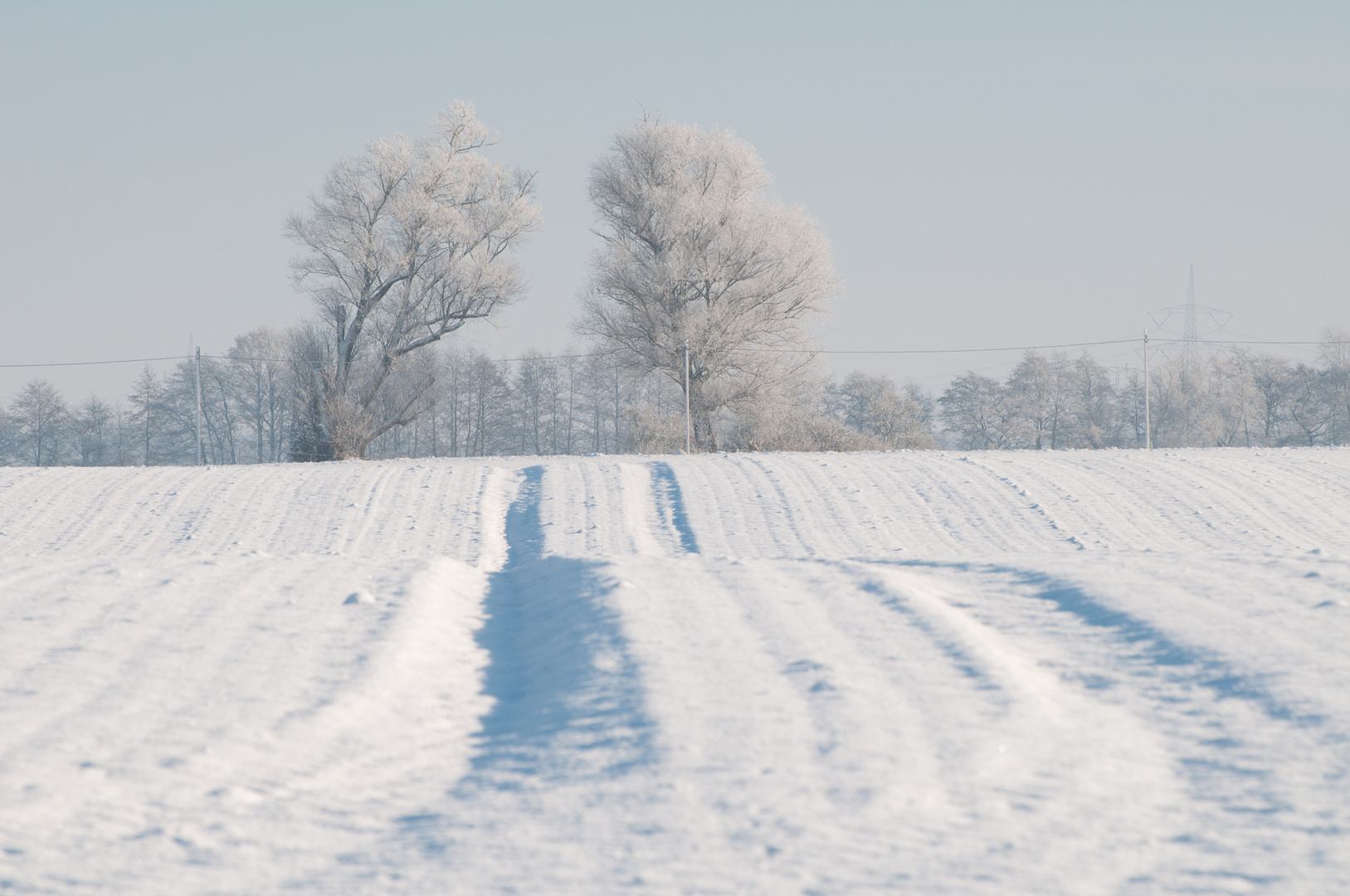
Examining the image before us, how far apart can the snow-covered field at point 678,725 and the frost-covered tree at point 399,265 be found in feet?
71.3

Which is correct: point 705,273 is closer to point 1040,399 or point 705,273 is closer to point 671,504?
point 671,504

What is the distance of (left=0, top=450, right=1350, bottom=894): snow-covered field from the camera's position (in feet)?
9.43

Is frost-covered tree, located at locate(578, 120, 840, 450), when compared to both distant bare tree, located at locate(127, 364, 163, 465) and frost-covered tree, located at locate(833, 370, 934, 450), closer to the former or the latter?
frost-covered tree, located at locate(833, 370, 934, 450)

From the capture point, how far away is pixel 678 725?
3764mm

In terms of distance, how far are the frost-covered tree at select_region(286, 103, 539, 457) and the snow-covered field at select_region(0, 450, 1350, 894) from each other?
21739 millimetres

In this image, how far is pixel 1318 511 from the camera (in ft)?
35.3

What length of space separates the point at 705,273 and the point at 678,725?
80.1 feet

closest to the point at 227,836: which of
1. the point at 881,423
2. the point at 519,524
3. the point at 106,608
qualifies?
the point at 106,608

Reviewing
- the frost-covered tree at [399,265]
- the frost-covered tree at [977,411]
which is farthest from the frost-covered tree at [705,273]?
the frost-covered tree at [977,411]

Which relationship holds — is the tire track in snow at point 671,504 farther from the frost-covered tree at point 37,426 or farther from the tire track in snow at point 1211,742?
the frost-covered tree at point 37,426

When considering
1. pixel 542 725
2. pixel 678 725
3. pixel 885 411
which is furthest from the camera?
pixel 885 411

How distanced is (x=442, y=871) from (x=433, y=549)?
6.93m

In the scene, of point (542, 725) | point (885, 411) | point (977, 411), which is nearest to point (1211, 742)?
point (542, 725)

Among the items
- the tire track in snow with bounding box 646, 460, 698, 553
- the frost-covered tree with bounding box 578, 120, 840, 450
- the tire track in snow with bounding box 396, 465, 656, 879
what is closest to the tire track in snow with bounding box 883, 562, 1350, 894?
the tire track in snow with bounding box 396, 465, 656, 879
